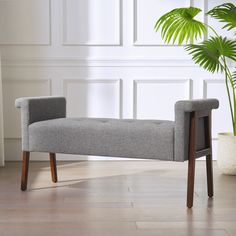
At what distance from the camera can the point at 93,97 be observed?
452cm

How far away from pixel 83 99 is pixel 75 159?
1.63 ft

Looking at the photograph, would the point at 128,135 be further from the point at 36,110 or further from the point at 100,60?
the point at 100,60

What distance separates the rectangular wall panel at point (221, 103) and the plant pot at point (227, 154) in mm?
526

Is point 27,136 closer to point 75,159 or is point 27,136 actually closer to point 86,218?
point 86,218

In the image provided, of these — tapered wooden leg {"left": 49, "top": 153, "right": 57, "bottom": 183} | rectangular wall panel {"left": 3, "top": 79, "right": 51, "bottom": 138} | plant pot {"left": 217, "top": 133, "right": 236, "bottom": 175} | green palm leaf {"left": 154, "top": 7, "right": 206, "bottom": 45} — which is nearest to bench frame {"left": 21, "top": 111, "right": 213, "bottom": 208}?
tapered wooden leg {"left": 49, "top": 153, "right": 57, "bottom": 183}

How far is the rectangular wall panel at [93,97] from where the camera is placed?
451 cm

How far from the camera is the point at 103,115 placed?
178 inches

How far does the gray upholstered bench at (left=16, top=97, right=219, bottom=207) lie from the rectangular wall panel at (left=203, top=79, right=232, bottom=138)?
1323 millimetres

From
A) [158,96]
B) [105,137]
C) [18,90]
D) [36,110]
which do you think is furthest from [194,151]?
[18,90]

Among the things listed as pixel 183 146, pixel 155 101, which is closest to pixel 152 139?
pixel 183 146

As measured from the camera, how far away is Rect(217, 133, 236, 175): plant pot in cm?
394

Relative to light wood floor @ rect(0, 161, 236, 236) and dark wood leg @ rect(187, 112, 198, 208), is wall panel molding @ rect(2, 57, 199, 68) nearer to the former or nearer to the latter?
light wood floor @ rect(0, 161, 236, 236)

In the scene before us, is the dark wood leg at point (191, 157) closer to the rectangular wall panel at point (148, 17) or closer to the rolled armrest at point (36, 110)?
the rolled armrest at point (36, 110)

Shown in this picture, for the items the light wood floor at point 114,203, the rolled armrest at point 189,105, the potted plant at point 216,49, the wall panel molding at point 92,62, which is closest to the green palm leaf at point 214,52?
the potted plant at point 216,49
